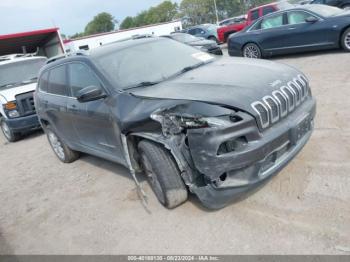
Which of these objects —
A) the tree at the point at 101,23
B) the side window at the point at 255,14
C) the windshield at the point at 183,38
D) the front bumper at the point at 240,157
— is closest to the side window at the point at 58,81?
the front bumper at the point at 240,157

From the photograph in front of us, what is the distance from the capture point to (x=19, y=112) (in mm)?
8383

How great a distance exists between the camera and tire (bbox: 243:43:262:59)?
422 inches

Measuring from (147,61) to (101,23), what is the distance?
117m

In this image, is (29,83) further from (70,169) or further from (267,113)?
(267,113)

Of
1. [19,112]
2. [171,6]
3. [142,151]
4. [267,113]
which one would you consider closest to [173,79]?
[142,151]

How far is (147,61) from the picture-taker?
14.2 ft

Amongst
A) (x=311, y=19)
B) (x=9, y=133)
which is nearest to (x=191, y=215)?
(x=9, y=133)

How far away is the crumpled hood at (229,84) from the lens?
3.15m

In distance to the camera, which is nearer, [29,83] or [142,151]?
[142,151]

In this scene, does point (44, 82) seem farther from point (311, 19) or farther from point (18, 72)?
point (311, 19)

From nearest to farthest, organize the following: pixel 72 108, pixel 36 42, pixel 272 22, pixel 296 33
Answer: pixel 72 108 < pixel 296 33 < pixel 272 22 < pixel 36 42

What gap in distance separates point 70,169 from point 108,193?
1.58m

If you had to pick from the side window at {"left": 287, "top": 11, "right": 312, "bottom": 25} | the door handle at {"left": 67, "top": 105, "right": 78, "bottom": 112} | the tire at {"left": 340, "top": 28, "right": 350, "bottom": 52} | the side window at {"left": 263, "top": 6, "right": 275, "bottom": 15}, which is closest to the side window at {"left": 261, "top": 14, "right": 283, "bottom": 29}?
the side window at {"left": 287, "top": 11, "right": 312, "bottom": 25}

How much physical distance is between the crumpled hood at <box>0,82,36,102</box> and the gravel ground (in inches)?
138
